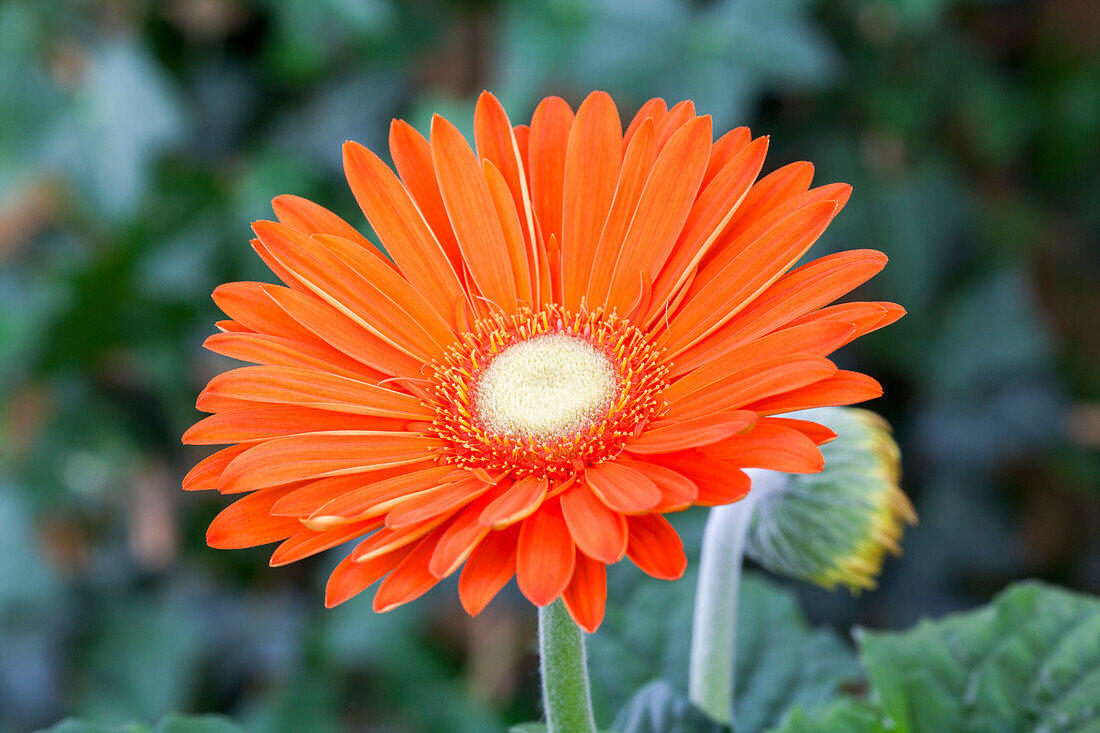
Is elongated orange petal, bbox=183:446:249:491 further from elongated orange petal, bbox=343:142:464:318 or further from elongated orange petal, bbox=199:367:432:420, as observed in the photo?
elongated orange petal, bbox=343:142:464:318

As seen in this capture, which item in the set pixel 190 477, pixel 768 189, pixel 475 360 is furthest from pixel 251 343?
pixel 768 189

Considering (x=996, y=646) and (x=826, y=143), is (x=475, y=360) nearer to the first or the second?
(x=996, y=646)

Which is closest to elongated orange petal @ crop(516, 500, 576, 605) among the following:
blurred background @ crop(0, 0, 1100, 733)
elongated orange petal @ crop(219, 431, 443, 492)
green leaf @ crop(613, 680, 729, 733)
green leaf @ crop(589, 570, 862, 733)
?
elongated orange petal @ crop(219, 431, 443, 492)

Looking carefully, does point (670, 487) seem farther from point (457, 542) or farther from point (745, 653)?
point (745, 653)

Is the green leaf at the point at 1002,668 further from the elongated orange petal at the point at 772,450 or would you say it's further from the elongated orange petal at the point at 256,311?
the elongated orange petal at the point at 256,311

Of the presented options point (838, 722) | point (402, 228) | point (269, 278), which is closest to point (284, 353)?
point (402, 228)

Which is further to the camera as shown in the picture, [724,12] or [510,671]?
[510,671]
